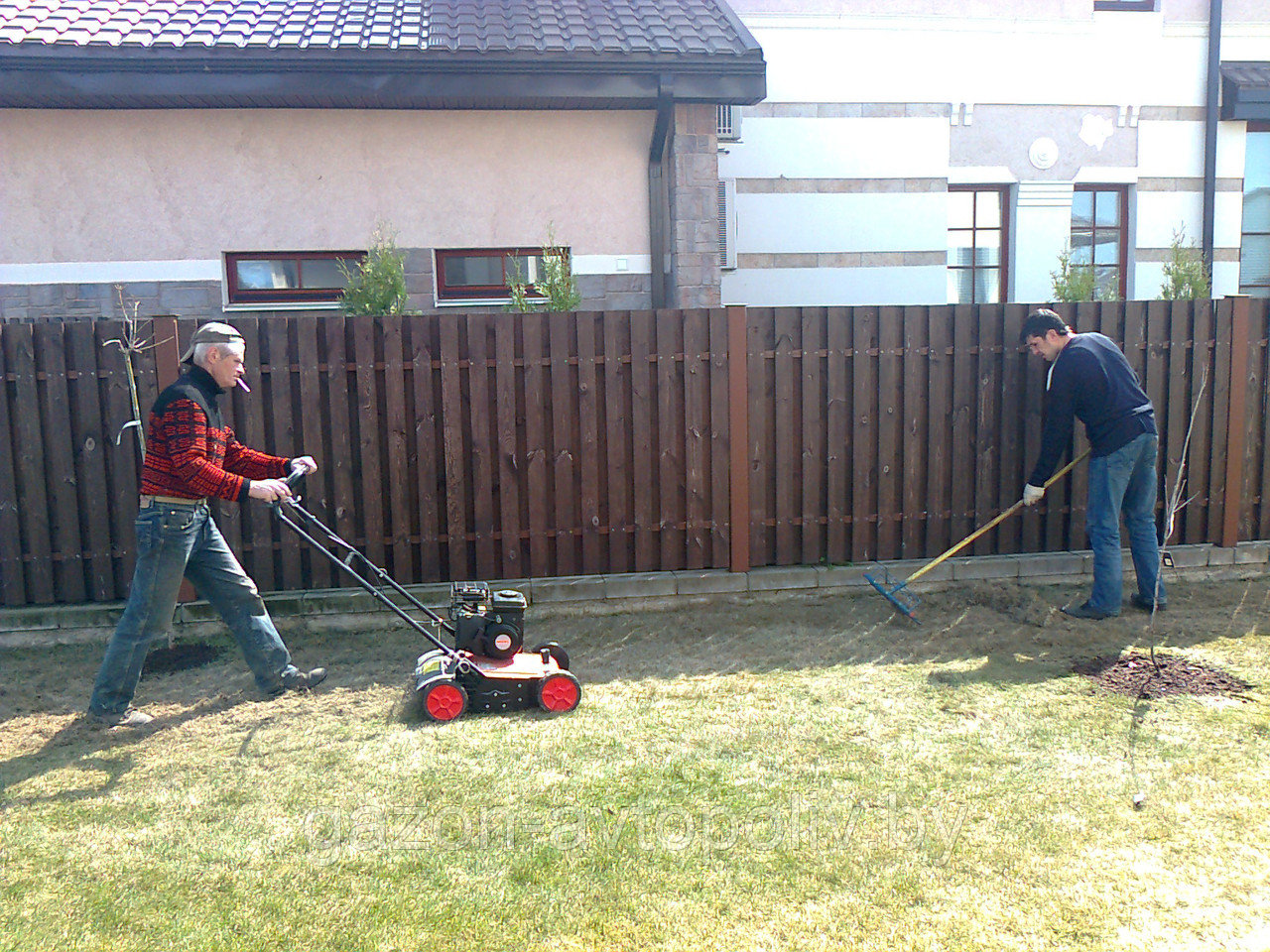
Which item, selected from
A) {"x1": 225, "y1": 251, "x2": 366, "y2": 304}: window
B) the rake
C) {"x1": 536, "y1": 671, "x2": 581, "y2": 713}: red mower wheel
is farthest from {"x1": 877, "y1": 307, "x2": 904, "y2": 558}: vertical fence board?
{"x1": 225, "y1": 251, "x2": 366, "y2": 304}: window

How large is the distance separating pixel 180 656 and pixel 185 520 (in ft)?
4.79

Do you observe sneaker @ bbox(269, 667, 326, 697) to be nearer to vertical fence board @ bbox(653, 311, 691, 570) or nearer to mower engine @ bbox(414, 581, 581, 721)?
mower engine @ bbox(414, 581, 581, 721)

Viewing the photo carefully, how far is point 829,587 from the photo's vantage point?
637 cm

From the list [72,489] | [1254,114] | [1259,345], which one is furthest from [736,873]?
[1254,114]

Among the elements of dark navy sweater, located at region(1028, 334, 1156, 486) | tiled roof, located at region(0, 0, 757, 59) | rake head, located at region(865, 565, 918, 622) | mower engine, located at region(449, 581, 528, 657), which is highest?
tiled roof, located at region(0, 0, 757, 59)

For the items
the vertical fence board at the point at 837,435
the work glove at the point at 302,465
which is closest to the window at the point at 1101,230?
the vertical fence board at the point at 837,435

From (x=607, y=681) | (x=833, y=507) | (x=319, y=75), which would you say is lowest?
(x=607, y=681)

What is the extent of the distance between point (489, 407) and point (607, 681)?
2.04m

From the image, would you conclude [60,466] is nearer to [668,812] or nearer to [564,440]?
[564,440]

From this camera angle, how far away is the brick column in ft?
27.2

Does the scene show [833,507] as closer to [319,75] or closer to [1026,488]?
[1026,488]

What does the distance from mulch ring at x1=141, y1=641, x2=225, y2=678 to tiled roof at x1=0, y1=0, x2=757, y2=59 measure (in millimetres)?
4739

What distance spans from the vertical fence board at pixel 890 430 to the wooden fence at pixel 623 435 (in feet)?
0.05

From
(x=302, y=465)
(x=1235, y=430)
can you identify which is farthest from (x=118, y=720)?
(x=1235, y=430)
